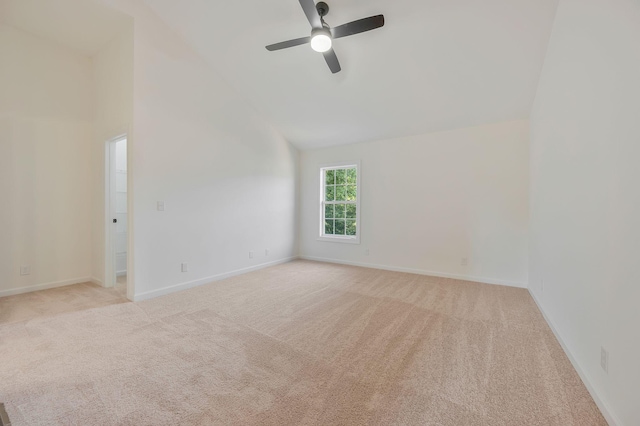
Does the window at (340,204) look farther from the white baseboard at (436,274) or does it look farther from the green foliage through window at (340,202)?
the white baseboard at (436,274)

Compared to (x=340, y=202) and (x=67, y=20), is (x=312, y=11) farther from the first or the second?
(x=340, y=202)

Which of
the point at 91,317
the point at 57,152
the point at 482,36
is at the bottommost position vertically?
the point at 91,317

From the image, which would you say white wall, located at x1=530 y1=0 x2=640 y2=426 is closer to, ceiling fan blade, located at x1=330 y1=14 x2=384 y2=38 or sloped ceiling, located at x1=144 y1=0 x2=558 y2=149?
sloped ceiling, located at x1=144 y1=0 x2=558 y2=149

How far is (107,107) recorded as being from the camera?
3.53 meters

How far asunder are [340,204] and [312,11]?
359 centimetres

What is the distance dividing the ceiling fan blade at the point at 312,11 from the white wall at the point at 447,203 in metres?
2.74

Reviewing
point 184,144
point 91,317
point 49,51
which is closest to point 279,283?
point 91,317

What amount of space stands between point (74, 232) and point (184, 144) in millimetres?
A: 2087

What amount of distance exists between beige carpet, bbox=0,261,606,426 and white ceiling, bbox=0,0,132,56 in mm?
3358

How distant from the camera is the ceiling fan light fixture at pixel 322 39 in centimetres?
238

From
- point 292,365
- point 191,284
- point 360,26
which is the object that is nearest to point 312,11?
point 360,26

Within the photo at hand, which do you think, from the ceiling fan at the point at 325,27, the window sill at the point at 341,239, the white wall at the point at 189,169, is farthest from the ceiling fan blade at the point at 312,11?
the window sill at the point at 341,239

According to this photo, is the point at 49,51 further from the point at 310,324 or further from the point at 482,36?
the point at 482,36

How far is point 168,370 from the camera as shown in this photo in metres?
1.79
